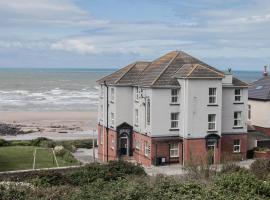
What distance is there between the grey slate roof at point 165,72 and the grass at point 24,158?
8.25m

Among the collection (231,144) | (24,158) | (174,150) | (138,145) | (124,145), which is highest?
(231,144)

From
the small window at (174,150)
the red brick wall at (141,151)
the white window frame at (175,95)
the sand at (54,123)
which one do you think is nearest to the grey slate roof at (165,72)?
the white window frame at (175,95)

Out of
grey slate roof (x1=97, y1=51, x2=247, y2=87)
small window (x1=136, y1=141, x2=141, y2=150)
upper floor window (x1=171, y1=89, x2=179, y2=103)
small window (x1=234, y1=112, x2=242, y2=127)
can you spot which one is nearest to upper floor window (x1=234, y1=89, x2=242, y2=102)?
grey slate roof (x1=97, y1=51, x2=247, y2=87)

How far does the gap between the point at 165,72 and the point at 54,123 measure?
39954 millimetres

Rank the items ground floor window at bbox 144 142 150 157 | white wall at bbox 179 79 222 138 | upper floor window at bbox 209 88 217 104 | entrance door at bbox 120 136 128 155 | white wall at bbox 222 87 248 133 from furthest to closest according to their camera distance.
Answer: entrance door at bbox 120 136 128 155 → white wall at bbox 222 87 248 133 → ground floor window at bbox 144 142 150 157 → upper floor window at bbox 209 88 217 104 → white wall at bbox 179 79 222 138

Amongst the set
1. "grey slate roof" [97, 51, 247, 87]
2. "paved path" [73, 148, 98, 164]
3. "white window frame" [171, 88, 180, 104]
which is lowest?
"paved path" [73, 148, 98, 164]

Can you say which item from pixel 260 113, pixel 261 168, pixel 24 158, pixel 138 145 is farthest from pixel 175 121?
pixel 24 158

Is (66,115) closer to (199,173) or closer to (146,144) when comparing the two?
(146,144)

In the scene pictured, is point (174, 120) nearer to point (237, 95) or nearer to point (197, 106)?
point (197, 106)

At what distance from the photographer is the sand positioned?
6581 centimetres

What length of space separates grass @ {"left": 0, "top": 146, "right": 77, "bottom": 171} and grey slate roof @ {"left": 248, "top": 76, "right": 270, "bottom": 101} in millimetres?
18970

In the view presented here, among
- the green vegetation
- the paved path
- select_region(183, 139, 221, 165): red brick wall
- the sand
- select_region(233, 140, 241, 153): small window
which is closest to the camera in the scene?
the green vegetation

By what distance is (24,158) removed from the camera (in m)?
43.4

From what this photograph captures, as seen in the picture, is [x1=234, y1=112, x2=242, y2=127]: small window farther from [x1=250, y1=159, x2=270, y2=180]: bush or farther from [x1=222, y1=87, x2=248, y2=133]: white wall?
[x1=250, y1=159, x2=270, y2=180]: bush
